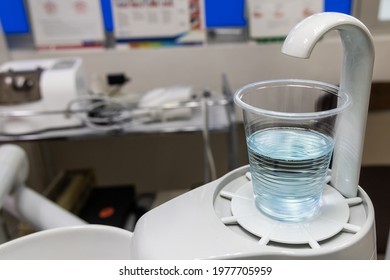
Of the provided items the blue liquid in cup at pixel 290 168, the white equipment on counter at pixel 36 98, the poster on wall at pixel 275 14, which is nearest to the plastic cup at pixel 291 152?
the blue liquid in cup at pixel 290 168

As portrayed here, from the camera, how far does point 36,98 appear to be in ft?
4.29

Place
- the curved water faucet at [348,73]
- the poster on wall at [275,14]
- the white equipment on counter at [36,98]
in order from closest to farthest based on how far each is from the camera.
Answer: the curved water faucet at [348,73]
the white equipment on counter at [36,98]
the poster on wall at [275,14]

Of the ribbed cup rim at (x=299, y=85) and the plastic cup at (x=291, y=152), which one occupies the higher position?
the ribbed cup rim at (x=299, y=85)

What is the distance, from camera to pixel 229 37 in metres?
1.75

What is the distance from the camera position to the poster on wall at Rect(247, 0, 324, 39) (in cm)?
162

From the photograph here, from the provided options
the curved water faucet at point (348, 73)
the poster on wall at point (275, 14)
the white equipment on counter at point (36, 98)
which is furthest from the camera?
the poster on wall at point (275, 14)

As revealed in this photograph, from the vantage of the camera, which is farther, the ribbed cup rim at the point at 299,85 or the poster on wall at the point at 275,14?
the poster on wall at the point at 275,14

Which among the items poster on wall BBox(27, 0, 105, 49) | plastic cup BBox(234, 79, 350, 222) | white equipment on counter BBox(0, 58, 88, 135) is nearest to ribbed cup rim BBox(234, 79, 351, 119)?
plastic cup BBox(234, 79, 350, 222)

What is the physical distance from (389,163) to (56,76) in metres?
1.25

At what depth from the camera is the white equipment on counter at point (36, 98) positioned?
1.29 metres

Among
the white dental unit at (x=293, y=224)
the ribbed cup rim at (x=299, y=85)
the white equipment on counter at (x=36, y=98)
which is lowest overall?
the white equipment on counter at (x=36, y=98)

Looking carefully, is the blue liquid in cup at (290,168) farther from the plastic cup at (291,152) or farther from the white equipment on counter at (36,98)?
the white equipment on counter at (36,98)

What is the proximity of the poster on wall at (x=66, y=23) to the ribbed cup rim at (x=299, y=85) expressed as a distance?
141cm
